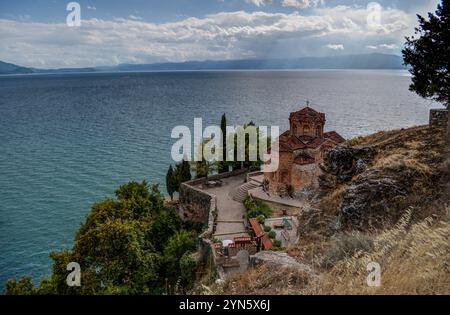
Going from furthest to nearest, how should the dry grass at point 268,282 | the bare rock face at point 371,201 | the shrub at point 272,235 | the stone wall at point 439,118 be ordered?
the shrub at point 272,235 → the stone wall at point 439,118 → the bare rock face at point 371,201 → the dry grass at point 268,282

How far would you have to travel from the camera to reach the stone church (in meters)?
35.7

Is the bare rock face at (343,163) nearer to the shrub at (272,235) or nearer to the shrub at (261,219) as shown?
the shrub at (272,235)

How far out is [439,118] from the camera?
18.4 m

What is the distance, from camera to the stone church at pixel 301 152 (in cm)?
3569

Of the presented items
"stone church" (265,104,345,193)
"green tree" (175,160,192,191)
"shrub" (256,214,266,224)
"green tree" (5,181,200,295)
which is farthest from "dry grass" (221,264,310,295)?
"green tree" (175,160,192,191)

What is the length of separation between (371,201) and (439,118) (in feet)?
27.1

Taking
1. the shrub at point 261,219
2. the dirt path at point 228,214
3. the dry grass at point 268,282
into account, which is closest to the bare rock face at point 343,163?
the dry grass at point 268,282

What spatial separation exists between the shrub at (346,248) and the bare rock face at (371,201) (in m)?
→ 3.29

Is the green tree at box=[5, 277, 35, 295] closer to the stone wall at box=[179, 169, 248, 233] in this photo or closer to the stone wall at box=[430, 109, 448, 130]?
the stone wall at box=[179, 169, 248, 233]
